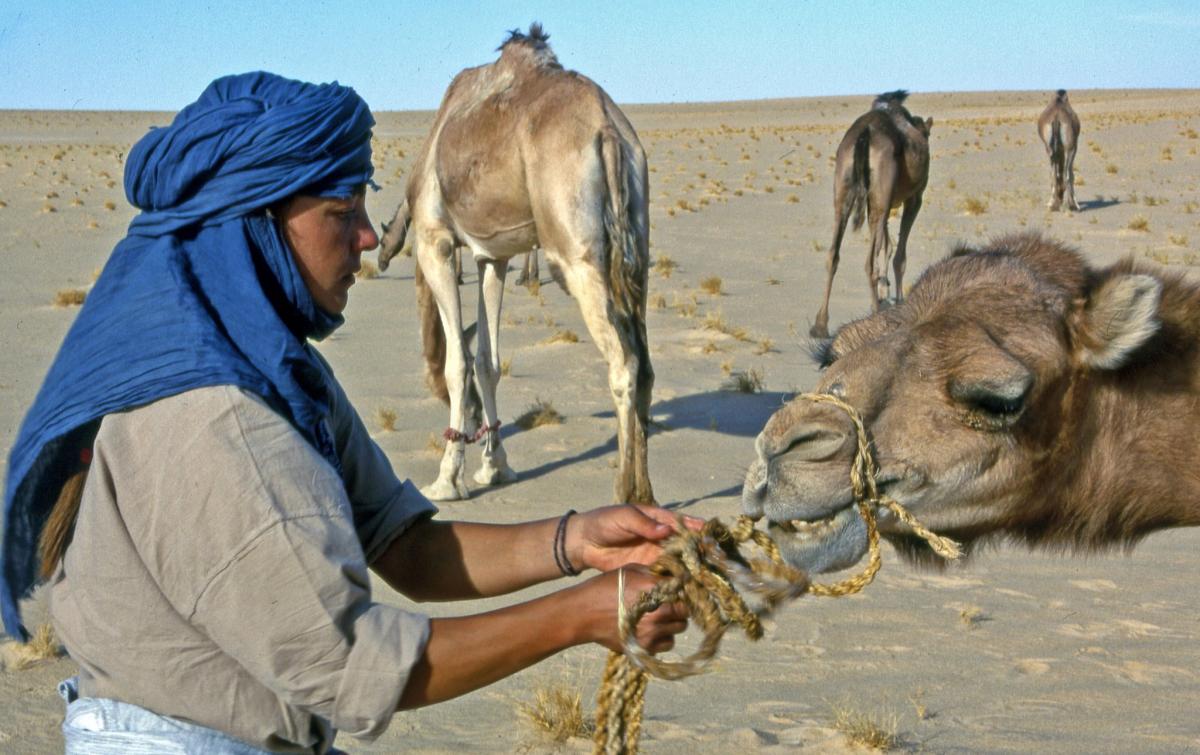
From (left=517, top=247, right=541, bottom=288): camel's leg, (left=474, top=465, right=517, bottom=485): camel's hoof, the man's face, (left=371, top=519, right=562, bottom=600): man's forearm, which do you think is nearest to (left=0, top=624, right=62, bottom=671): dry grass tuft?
(left=371, top=519, right=562, bottom=600): man's forearm

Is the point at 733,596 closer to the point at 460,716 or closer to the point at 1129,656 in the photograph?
the point at 460,716

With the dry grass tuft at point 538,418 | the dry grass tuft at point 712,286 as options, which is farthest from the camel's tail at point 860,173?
the dry grass tuft at point 538,418

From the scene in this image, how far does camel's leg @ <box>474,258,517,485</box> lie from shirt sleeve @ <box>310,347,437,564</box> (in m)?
5.15

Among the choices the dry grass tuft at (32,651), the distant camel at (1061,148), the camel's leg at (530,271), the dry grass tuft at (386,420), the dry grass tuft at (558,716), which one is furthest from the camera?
the distant camel at (1061,148)

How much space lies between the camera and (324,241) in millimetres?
2643

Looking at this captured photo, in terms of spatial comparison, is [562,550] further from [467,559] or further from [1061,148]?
[1061,148]

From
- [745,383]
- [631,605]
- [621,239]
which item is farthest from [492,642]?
[745,383]

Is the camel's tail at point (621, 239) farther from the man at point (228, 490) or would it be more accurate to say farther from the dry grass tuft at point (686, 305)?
the dry grass tuft at point (686, 305)

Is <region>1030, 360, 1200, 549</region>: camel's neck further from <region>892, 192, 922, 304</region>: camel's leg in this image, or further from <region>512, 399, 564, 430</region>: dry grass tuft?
<region>892, 192, 922, 304</region>: camel's leg

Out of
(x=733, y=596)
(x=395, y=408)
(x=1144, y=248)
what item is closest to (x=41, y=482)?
(x=733, y=596)

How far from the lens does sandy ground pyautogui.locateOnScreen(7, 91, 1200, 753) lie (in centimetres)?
477

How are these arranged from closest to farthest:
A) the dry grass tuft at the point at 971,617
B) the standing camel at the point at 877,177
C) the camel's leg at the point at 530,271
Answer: the dry grass tuft at the point at 971,617, the standing camel at the point at 877,177, the camel's leg at the point at 530,271

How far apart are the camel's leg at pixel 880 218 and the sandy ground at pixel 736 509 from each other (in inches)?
Result: 25.7

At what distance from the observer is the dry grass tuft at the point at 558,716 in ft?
14.8
